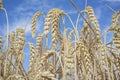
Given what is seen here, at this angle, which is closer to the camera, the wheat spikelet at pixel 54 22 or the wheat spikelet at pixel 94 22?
the wheat spikelet at pixel 54 22

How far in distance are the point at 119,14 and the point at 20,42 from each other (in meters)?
0.80

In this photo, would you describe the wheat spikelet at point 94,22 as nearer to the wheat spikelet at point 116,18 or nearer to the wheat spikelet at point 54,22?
the wheat spikelet at point 116,18

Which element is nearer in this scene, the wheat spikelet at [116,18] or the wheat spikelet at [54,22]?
the wheat spikelet at [54,22]

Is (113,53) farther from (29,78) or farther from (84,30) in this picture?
(29,78)

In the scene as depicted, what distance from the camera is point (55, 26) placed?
1.80 meters

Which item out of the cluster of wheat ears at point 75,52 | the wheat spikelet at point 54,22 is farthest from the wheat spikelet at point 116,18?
the wheat spikelet at point 54,22

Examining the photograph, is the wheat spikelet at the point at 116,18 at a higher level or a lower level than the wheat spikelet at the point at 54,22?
higher

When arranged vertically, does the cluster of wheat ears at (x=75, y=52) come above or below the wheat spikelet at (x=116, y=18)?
below

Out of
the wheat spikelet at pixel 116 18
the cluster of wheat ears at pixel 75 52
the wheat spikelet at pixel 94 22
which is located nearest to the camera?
the cluster of wheat ears at pixel 75 52

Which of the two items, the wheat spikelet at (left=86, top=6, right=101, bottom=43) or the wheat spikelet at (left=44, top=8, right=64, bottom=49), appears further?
the wheat spikelet at (left=86, top=6, right=101, bottom=43)

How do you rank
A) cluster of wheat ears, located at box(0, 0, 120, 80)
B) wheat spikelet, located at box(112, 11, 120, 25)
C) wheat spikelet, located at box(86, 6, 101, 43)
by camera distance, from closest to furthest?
cluster of wheat ears, located at box(0, 0, 120, 80) < wheat spikelet, located at box(86, 6, 101, 43) < wheat spikelet, located at box(112, 11, 120, 25)

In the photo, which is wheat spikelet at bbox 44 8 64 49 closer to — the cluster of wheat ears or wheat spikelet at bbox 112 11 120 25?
the cluster of wheat ears

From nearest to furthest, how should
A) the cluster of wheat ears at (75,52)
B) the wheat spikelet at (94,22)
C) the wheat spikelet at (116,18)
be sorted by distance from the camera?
the cluster of wheat ears at (75,52), the wheat spikelet at (94,22), the wheat spikelet at (116,18)

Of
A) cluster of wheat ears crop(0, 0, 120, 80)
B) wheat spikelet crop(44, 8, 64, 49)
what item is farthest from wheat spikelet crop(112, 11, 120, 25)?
wheat spikelet crop(44, 8, 64, 49)
